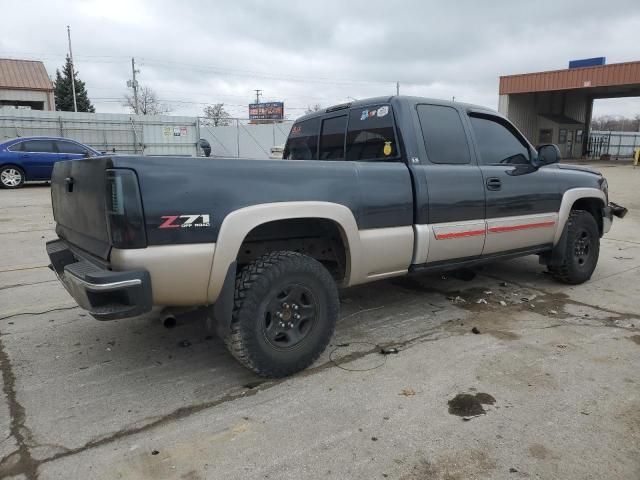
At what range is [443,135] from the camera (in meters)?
4.21

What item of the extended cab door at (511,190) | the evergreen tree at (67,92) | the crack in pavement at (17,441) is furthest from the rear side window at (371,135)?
the evergreen tree at (67,92)

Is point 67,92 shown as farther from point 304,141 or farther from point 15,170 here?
point 304,141

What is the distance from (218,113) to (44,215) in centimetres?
7291

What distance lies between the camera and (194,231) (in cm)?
277

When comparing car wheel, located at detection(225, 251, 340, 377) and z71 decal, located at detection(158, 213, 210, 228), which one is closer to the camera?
z71 decal, located at detection(158, 213, 210, 228)

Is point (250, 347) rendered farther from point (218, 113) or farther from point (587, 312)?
point (218, 113)

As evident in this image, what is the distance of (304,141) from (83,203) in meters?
2.53

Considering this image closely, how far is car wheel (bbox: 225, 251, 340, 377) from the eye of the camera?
3.01 metres

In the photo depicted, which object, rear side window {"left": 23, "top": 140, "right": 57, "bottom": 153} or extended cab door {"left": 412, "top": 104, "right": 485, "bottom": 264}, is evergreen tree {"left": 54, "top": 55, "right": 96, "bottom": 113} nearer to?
rear side window {"left": 23, "top": 140, "right": 57, "bottom": 153}

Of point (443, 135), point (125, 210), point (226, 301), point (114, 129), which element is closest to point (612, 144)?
point (114, 129)

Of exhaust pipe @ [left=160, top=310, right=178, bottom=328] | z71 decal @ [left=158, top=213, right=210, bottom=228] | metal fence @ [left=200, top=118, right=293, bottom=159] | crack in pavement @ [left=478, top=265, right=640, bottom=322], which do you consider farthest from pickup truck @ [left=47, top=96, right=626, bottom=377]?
metal fence @ [left=200, top=118, right=293, bottom=159]

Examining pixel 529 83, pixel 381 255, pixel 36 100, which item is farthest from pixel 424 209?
pixel 36 100

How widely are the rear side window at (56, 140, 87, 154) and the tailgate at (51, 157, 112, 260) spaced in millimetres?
13058

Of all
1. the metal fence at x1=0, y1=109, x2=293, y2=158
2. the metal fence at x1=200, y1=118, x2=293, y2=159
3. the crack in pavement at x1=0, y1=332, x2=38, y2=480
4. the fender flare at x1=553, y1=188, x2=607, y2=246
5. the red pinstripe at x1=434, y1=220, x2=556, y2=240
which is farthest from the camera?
the metal fence at x1=200, y1=118, x2=293, y2=159
